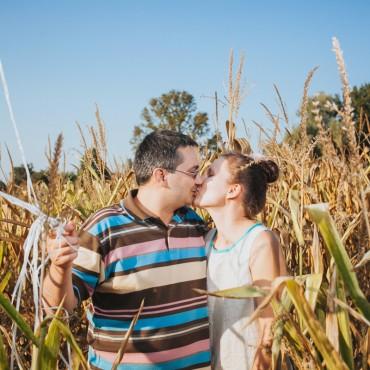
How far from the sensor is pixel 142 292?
156 cm

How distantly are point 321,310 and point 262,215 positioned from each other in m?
0.94

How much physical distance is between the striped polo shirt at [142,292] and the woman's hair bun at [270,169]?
0.46 meters

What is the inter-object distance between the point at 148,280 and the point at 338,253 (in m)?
0.98

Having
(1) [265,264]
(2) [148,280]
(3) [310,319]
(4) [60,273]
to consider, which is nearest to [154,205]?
(2) [148,280]

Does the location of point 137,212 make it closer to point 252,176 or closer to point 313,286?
point 252,176

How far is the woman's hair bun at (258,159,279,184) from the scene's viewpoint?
5.81 ft

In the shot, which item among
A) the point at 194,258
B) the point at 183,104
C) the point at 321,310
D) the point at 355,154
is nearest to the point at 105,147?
the point at 194,258

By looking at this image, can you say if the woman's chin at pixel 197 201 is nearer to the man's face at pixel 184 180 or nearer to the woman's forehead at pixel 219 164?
the man's face at pixel 184 180

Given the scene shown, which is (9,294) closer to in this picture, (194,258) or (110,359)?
(110,359)

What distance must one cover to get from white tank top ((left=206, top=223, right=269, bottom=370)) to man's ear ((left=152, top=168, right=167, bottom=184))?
0.37 metres

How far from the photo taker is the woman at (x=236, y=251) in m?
1.47

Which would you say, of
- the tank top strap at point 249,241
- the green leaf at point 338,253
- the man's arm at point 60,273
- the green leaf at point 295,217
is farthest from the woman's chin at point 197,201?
the green leaf at point 338,253

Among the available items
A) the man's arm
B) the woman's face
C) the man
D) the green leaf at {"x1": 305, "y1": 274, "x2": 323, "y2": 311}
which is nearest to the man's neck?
the man

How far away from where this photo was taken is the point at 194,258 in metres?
1.70
